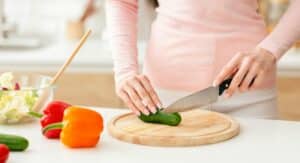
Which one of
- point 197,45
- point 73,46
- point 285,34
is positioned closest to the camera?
point 285,34

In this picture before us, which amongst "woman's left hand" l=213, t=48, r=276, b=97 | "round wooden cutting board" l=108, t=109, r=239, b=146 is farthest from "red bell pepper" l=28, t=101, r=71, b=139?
"woman's left hand" l=213, t=48, r=276, b=97

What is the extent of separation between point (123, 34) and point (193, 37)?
7.3 inches

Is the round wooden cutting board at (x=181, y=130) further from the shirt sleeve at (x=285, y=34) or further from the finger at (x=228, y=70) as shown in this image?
the shirt sleeve at (x=285, y=34)

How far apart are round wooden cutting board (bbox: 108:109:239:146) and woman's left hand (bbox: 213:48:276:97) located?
8 centimetres

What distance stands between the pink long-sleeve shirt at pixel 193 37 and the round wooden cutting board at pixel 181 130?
176 millimetres

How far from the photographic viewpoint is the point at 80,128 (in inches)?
56.2

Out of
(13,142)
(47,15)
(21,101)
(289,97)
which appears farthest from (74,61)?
(13,142)

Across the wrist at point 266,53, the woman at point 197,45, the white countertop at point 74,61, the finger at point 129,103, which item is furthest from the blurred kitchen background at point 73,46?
the finger at point 129,103

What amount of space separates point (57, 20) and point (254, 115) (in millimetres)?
1624

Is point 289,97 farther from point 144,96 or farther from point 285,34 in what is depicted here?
point 144,96

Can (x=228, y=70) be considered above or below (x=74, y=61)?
above

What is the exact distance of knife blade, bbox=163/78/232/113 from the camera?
1.56 metres

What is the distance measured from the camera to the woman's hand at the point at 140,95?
5.18 feet

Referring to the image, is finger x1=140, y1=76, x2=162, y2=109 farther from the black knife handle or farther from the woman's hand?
the black knife handle
